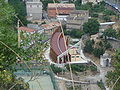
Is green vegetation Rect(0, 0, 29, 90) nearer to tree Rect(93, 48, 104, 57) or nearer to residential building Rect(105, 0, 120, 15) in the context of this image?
tree Rect(93, 48, 104, 57)

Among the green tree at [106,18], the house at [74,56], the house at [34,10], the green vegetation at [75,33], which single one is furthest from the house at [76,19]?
the house at [74,56]

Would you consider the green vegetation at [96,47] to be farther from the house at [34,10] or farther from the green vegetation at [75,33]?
the house at [34,10]

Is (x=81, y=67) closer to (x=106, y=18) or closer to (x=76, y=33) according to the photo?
(x=76, y=33)

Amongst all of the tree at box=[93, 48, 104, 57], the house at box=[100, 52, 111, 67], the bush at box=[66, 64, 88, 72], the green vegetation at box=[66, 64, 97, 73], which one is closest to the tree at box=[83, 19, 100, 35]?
the tree at box=[93, 48, 104, 57]

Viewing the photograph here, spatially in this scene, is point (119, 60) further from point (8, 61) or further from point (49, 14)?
point (49, 14)

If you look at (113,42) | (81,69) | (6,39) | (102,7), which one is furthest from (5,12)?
(102,7)

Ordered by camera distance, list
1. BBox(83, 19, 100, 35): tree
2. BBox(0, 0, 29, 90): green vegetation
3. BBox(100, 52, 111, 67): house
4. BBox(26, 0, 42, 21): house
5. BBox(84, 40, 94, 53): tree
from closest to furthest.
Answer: BBox(0, 0, 29, 90): green vegetation
BBox(100, 52, 111, 67): house
BBox(84, 40, 94, 53): tree
BBox(83, 19, 100, 35): tree
BBox(26, 0, 42, 21): house
